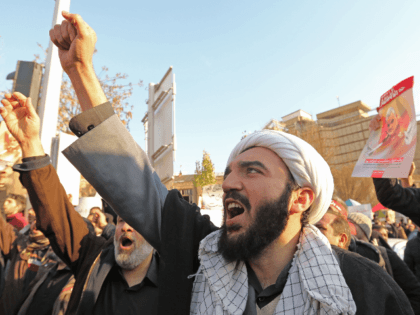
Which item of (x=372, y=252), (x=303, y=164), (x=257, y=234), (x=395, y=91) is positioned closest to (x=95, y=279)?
(x=257, y=234)

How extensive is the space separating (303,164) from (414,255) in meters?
3.13

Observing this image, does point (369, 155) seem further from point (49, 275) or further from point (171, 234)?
point (49, 275)

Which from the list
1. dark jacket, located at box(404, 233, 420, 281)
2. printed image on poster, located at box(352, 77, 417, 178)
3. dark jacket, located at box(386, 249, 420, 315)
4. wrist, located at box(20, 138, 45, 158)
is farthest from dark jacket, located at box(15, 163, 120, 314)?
dark jacket, located at box(404, 233, 420, 281)

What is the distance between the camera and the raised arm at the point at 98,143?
4.22 ft

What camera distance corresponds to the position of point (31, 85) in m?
5.33

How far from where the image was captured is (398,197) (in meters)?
2.76

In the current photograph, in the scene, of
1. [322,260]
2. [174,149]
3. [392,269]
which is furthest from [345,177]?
[322,260]

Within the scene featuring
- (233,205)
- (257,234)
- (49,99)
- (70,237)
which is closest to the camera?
(257,234)

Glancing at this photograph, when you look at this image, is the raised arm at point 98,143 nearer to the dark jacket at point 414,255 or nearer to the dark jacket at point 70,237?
the dark jacket at point 70,237

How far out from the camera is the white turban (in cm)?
154

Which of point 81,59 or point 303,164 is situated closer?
point 81,59

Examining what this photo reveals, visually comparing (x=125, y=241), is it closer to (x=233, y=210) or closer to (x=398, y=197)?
(x=233, y=210)

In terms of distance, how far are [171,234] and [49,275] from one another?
239 cm

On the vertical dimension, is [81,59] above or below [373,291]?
above
